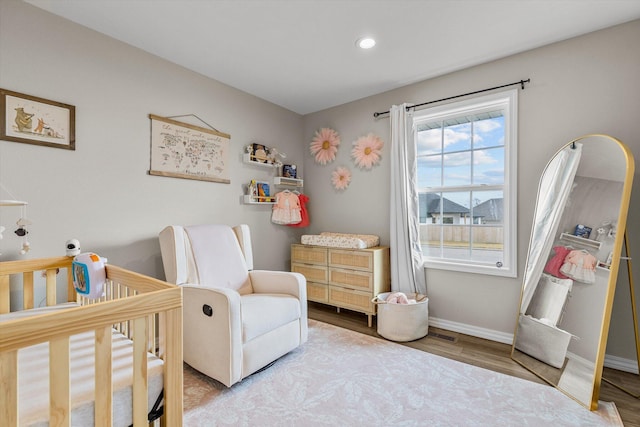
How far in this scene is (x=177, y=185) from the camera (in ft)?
8.14

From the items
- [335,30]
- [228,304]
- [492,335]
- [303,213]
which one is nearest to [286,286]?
[228,304]

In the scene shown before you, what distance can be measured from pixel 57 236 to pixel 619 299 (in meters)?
3.75

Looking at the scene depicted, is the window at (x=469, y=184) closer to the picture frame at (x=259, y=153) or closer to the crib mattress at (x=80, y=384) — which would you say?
the picture frame at (x=259, y=153)

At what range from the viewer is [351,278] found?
9.33 feet

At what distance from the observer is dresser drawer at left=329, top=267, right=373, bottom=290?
2748 millimetres

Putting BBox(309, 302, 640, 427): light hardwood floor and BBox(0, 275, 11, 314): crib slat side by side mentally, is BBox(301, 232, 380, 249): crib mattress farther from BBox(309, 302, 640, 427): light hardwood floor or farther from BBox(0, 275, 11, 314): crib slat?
BBox(0, 275, 11, 314): crib slat

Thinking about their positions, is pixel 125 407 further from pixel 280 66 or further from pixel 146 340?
pixel 280 66

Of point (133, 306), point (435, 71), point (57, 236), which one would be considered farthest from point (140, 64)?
point (435, 71)

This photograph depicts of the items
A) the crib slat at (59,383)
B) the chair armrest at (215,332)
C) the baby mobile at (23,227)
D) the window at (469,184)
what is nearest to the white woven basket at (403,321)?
the window at (469,184)

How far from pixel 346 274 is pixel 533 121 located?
2034 millimetres

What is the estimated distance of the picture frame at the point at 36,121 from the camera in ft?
5.51

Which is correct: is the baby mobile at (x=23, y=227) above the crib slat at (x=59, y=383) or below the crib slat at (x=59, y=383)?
above

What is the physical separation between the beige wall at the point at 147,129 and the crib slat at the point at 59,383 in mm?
1418

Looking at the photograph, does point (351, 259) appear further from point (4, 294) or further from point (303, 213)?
point (4, 294)
